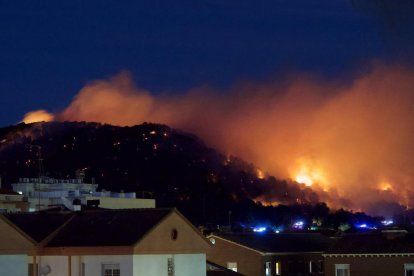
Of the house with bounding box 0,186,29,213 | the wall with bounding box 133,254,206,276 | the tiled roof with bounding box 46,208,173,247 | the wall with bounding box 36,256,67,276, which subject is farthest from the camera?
the house with bounding box 0,186,29,213

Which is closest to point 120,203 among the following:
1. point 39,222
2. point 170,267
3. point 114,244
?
point 39,222

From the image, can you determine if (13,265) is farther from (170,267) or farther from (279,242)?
(279,242)

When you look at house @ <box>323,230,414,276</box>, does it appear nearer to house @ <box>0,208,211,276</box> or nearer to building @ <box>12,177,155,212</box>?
house @ <box>0,208,211,276</box>

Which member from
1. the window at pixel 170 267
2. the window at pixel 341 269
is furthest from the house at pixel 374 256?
the window at pixel 170 267

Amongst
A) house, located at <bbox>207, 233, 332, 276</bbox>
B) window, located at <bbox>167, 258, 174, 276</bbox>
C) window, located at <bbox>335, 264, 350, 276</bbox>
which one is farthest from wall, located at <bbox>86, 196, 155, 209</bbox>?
window, located at <bbox>167, 258, 174, 276</bbox>

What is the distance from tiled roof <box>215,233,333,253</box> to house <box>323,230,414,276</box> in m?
10.7

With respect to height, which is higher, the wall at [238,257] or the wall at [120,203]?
the wall at [120,203]

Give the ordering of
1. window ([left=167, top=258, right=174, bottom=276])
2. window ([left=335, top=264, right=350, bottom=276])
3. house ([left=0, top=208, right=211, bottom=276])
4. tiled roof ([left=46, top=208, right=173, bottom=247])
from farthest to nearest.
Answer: window ([left=335, top=264, right=350, bottom=276]) < window ([left=167, top=258, right=174, bottom=276]) < tiled roof ([left=46, top=208, right=173, bottom=247]) < house ([left=0, top=208, right=211, bottom=276])

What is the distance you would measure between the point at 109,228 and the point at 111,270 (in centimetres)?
245

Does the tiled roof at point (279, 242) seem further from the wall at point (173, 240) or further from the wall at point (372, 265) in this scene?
the wall at point (173, 240)

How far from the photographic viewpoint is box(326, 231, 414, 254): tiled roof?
80062 millimetres

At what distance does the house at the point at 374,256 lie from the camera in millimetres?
79438

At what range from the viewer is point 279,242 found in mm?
95625

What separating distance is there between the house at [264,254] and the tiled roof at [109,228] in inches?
1395
